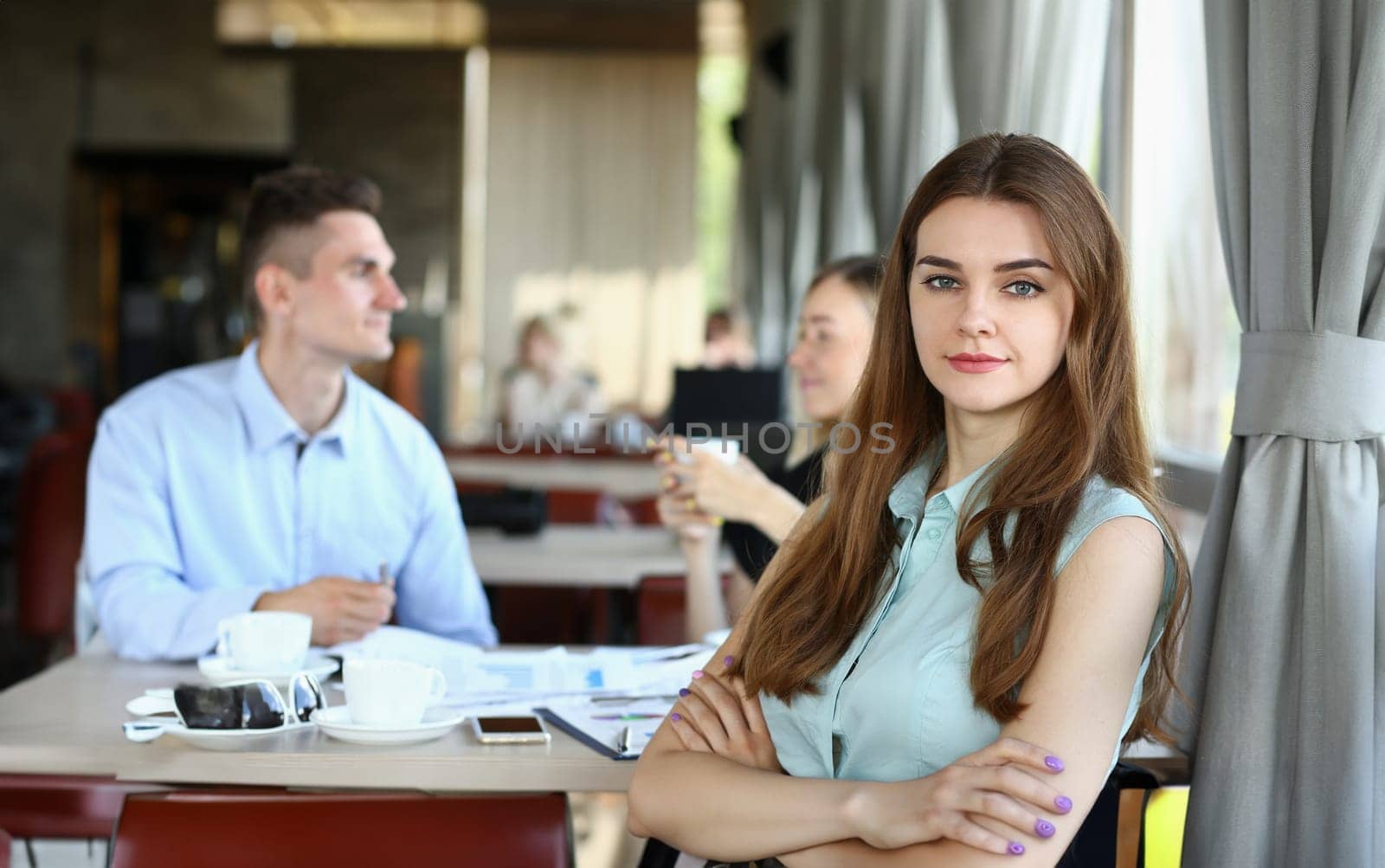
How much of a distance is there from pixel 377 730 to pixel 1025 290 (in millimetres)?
954

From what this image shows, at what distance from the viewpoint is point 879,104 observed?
17.6ft

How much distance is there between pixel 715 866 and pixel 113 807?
1362 millimetres

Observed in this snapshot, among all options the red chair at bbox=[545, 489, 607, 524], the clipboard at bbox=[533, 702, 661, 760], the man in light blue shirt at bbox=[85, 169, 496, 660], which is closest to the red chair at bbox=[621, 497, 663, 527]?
the red chair at bbox=[545, 489, 607, 524]

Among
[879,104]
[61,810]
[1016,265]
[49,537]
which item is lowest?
[61,810]

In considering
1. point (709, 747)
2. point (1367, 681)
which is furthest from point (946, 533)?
point (1367, 681)

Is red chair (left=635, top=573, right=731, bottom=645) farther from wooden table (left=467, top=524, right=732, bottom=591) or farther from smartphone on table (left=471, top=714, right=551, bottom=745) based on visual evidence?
smartphone on table (left=471, top=714, right=551, bottom=745)

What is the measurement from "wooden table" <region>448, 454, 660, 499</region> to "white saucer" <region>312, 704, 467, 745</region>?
3608mm

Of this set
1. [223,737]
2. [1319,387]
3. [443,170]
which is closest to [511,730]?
[223,737]

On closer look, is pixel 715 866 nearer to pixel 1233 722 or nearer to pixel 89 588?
pixel 1233 722

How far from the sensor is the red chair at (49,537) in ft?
12.6

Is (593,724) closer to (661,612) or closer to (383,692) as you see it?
(383,692)

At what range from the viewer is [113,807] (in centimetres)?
247

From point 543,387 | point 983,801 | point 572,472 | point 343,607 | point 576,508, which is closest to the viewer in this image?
point 983,801

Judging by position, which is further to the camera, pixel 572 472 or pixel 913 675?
pixel 572 472
